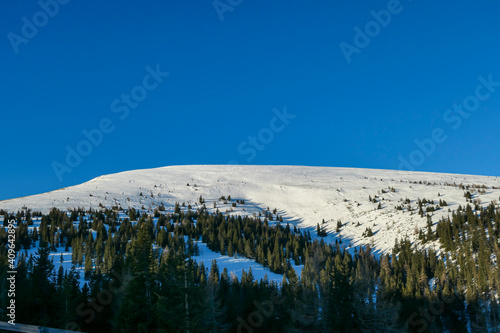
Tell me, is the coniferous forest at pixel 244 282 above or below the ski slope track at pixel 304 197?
below

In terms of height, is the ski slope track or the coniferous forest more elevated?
the ski slope track

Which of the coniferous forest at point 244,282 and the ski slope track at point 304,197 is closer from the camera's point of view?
the coniferous forest at point 244,282

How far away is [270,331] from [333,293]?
1097 centimetres

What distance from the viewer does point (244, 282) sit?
208ft

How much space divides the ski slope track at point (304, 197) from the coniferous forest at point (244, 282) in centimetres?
895

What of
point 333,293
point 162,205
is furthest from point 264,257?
point 162,205

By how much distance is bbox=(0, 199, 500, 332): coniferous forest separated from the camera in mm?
34031

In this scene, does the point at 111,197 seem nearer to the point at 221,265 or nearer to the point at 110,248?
the point at 110,248

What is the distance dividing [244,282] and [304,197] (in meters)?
80.4

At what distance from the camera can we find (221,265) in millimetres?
76000

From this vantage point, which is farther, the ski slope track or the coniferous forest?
the ski slope track

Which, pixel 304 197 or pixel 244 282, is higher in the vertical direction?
pixel 304 197

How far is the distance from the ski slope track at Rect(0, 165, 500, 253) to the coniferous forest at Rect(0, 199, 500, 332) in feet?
29.4

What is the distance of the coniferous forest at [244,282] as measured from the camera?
1340 inches
